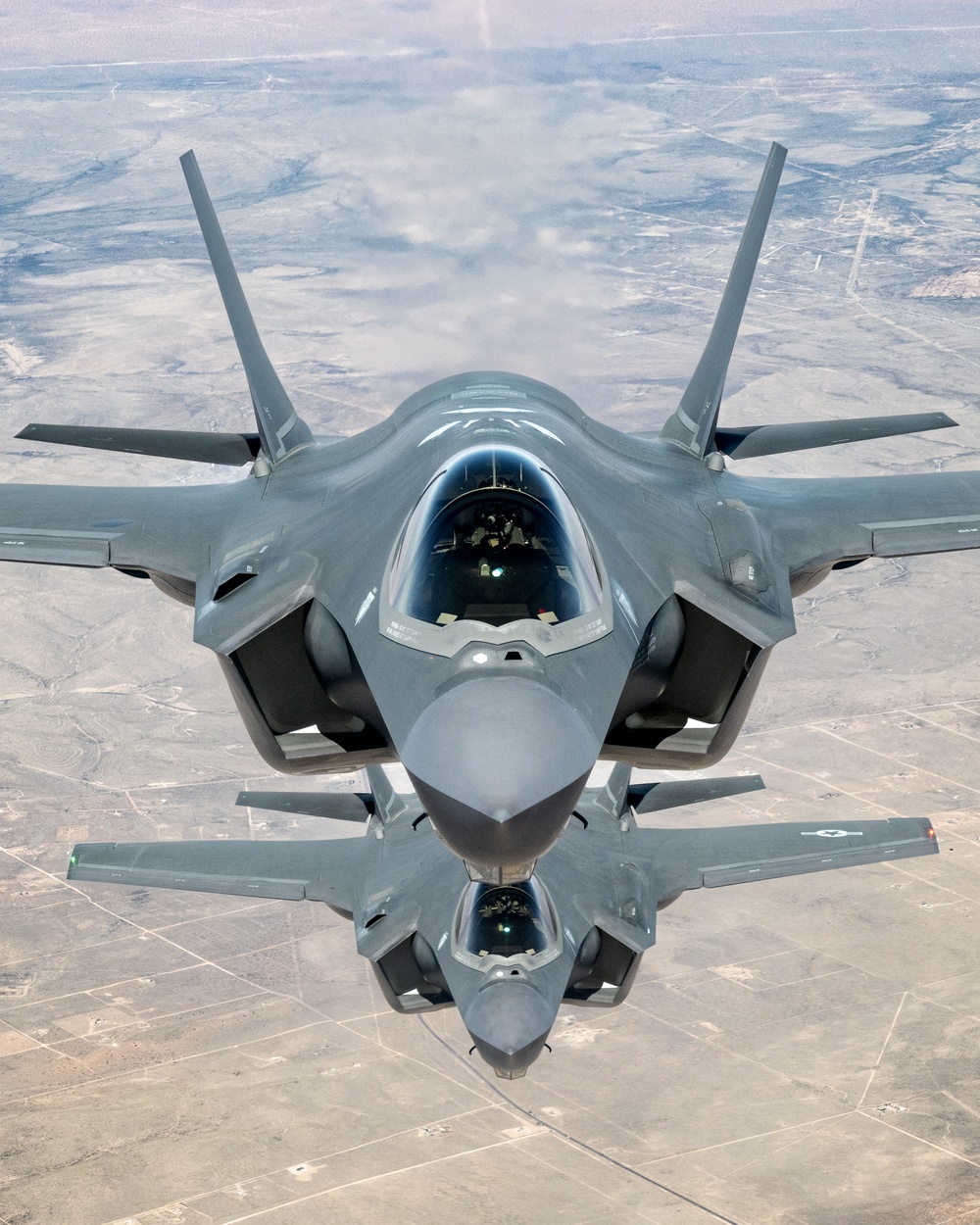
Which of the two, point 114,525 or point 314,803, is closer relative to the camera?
point 114,525

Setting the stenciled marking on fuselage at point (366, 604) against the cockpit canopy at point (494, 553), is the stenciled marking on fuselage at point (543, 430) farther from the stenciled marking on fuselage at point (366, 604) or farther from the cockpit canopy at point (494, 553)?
the stenciled marking on fuselage at point (366, 604)

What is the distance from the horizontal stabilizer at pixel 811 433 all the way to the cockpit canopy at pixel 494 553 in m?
6.42

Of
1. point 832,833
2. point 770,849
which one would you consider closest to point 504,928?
point 770,849

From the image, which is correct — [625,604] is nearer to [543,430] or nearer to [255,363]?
[543,430]

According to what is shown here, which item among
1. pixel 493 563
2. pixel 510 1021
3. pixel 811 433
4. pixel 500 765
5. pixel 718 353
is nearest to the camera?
pixel 500 765

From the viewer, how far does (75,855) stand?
30828 mm

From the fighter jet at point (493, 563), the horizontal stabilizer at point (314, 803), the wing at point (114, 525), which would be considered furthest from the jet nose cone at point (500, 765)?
the horizontal stabilizer at point (314, 803)

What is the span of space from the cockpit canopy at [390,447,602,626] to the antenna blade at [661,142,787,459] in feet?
20.7

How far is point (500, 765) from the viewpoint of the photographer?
1035 centimetres

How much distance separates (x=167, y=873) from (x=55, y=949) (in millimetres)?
78035

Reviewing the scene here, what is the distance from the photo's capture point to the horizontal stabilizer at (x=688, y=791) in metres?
31.0

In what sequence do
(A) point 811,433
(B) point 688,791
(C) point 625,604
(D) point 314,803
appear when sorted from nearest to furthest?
1. (C) point 625,604
2. (A) point 811,433
3. (D) point 314,803
4. (B) point 688,791

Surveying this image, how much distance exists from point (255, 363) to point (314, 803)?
559 inches

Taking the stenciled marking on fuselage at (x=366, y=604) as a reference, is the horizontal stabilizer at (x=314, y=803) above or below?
below
